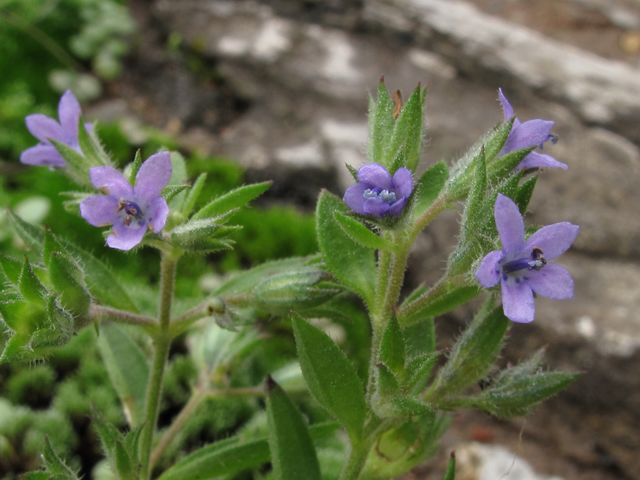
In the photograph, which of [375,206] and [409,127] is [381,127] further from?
[375,206]

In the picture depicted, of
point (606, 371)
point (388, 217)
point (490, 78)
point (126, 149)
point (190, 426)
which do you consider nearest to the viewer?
point (388, 217)

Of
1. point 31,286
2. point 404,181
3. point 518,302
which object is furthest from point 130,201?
point 518,302

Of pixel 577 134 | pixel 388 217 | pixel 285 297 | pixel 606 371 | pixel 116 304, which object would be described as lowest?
pixel 606 371

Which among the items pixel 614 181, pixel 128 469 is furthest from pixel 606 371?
pixel 128 469

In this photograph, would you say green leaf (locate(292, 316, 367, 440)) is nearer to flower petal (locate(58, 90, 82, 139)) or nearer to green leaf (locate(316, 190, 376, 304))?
green leaf (locate(316, 190, 376, 304))

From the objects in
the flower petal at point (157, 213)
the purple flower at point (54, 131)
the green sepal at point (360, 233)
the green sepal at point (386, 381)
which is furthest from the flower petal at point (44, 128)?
the green sepal at point (386, 381)

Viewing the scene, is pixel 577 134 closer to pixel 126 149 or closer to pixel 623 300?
pixel 623 300
